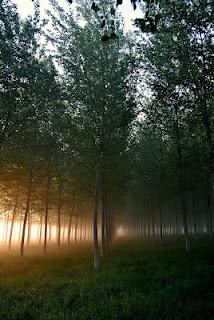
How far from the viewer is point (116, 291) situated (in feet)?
45.1

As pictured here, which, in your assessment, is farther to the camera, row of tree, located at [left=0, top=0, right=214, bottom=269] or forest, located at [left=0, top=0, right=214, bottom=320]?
row of tree, located at [left=0, top=0, right=214, bottom=269]

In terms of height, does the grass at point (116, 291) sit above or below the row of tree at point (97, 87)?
below

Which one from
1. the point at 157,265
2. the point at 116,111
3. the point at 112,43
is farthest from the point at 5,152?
the point at 157,265

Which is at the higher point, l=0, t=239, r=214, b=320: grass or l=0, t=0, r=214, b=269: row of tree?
l=0, t=0, r=214, b=269: row of tree

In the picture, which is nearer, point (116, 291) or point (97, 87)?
point (116, 291)

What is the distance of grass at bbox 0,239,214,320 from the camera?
10.7 m

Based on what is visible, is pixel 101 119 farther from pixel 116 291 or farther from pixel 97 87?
pixel 116 291

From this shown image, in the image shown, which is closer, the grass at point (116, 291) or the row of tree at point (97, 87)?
the grass at point (116, 291)

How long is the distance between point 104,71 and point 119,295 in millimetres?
16372

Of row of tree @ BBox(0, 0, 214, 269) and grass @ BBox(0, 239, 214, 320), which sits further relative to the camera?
row of tree @ BBox(0, 0, 214, 269)

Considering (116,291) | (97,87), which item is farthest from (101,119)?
(116,291)

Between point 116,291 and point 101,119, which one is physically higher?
point 101,119

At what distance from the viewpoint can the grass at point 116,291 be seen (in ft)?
35.0

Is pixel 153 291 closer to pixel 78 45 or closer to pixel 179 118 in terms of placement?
pixel 179 118
